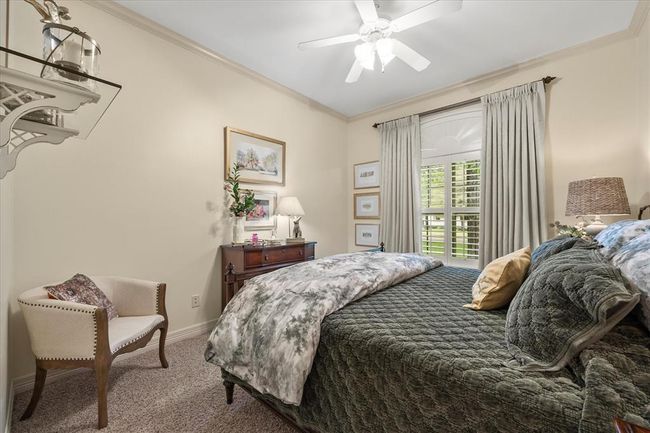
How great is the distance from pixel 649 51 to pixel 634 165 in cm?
93

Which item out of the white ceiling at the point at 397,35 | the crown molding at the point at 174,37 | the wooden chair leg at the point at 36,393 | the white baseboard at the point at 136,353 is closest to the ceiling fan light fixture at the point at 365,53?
the white ceiling at the point at 397,35

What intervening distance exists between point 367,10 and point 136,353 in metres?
3.23

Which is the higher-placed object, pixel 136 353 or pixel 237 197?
pixel 237 197

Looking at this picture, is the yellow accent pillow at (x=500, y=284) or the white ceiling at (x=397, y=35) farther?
the white ceiling at (x=397, y=35)

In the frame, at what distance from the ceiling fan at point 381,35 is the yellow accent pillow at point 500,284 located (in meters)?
1.62

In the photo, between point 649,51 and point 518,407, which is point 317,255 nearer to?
point 518,407

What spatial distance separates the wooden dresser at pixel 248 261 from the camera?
2723 millimetres

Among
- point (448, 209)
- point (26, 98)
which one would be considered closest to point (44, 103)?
point (26, 98)

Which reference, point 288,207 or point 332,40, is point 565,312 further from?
point 288,207

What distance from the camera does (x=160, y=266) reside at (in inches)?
101

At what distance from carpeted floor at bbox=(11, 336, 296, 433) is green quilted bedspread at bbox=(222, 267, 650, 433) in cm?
29

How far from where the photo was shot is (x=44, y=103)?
749mm

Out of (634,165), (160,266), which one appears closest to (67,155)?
(160,266)

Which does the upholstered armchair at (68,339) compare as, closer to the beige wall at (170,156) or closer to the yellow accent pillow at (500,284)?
the beige wall at (170,156)
